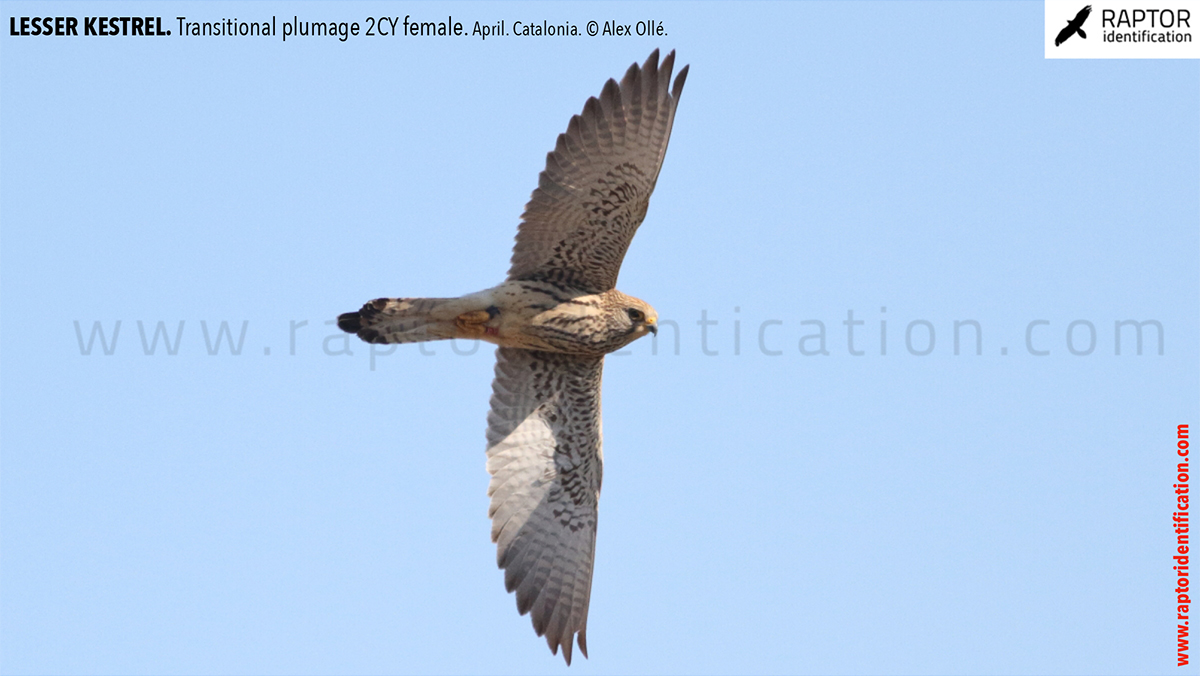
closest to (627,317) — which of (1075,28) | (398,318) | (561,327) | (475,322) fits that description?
(561,327)

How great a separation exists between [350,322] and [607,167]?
2.59m

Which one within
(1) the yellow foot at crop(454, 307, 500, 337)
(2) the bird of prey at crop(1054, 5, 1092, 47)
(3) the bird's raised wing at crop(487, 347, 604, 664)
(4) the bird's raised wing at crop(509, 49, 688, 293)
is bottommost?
(3) the bird's raised wing at crop(487, 347, 604, 664)

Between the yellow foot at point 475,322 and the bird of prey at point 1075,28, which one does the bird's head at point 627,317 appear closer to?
the yellow foot at point 475,322

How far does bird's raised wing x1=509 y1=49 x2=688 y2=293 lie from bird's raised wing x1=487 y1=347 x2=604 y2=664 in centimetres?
138

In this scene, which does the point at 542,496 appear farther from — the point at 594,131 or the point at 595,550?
the point at 594,131

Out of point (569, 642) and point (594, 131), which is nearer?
point (594, 131)

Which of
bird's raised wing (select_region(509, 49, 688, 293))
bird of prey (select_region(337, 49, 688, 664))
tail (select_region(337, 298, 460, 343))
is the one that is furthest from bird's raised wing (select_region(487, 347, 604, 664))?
bird's raised wing (select_region(509, 49, 688, 293))

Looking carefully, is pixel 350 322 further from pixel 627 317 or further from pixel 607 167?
pixel 607 167

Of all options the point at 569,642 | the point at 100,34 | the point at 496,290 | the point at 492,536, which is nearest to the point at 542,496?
the point at 492,536

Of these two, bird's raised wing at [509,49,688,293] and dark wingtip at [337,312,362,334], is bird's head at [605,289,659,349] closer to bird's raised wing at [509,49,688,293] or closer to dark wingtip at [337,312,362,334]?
bird's raised wing at [509,49,688,293]

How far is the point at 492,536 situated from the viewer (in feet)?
42.3

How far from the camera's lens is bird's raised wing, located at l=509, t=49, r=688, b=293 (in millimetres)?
11484

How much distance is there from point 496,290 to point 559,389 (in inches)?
56.4

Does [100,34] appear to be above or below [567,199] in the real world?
above
